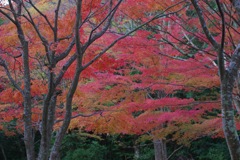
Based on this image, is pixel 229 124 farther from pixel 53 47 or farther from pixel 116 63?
pixel 116 63

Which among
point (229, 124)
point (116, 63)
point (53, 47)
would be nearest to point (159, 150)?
point (116, 63)

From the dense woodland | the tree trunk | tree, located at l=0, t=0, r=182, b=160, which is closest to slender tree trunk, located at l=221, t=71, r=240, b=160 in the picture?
the dense woodland

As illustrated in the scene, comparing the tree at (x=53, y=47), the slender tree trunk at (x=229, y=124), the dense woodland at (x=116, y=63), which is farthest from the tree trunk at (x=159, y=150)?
the slender tree trunk at (x=229, y=124)

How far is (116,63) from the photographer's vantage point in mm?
6984

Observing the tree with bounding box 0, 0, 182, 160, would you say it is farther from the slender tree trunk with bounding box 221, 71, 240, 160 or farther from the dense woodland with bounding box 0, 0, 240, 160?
the slender tree trunk with bounding box 221, 71, 240, 160

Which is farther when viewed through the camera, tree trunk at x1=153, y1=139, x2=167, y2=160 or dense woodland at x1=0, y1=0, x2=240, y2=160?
tree trunk at x1=153, y1=139, x2=167, y2=160

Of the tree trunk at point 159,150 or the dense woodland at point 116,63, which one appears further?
the tree trunk at point 159,150

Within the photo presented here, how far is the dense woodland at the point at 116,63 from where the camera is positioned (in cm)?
418

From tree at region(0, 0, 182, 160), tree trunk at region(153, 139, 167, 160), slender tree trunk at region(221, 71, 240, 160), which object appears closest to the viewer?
slender tree trunk at region(221, 71, 240, 160)

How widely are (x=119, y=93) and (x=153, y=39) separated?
2.06 meters

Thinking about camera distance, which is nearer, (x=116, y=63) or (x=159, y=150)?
(x=116, y=63)

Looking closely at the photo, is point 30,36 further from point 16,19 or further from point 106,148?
point 106,148

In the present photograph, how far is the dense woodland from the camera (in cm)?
418

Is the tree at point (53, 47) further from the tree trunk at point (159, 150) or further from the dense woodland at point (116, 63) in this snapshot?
the tree trunk at point (159, 150)
